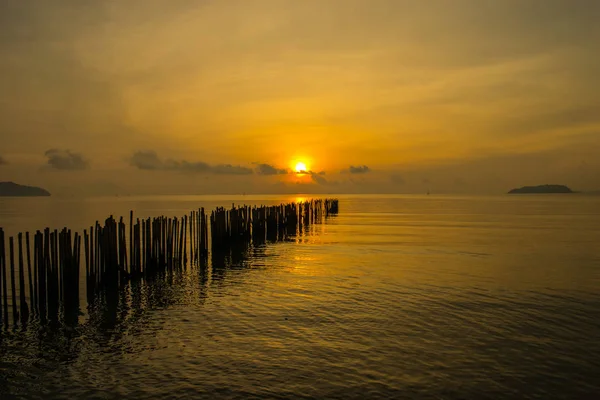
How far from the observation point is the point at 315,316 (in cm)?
1148

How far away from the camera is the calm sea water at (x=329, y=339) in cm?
756

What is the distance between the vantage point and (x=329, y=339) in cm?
973

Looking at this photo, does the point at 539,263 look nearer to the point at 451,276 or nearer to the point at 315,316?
the point at 451,276

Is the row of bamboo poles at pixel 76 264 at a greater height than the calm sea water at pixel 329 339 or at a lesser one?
greater

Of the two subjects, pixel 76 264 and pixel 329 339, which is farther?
pixel 76 264

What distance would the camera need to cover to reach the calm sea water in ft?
24.8

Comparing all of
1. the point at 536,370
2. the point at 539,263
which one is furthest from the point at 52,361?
the point at 539,263

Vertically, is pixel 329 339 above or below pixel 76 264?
below

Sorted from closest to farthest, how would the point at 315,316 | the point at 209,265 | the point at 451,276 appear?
the point at 315,316 < the point at 451,276 < the point at 209,265

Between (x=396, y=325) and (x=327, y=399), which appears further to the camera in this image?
(x=396, y=325)

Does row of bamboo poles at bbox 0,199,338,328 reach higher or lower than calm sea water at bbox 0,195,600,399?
higher

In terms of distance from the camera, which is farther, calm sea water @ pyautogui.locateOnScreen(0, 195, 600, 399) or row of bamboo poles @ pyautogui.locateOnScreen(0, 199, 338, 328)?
row of bamboo poles @ pyautogui.locateOnScreen(0, 199, 338, 328)

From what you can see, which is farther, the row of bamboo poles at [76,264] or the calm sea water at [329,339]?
the row of bamboo poles at [76,264]

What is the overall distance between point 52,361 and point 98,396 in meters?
2.00
